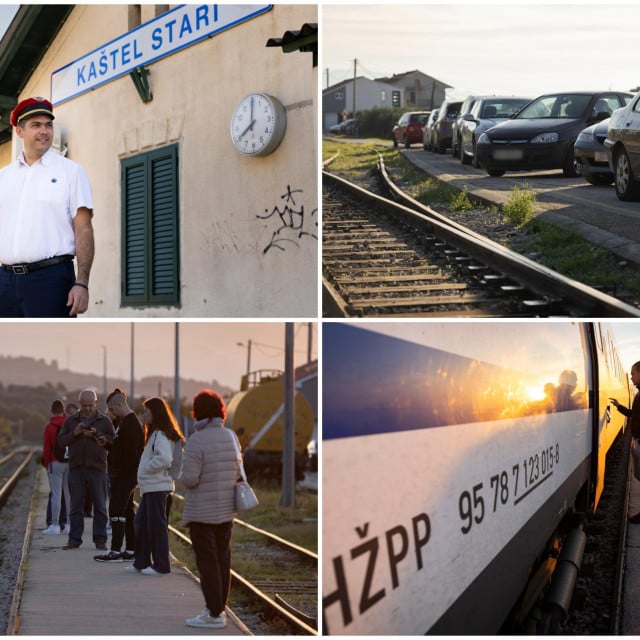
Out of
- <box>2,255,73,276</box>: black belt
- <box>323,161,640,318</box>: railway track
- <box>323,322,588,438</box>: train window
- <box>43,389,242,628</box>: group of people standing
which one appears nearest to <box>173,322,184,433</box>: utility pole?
<box>43,389,242,628</box>: group of people standing

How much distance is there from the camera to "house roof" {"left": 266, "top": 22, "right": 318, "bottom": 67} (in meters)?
5.93

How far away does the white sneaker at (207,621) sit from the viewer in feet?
14.5

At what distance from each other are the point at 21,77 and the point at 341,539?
9.40 meters

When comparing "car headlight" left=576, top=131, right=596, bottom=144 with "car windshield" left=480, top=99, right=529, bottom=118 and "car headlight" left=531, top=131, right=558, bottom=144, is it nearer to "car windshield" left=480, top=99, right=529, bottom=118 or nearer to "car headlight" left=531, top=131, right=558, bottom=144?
"car headlight" left=531, top=131, right=558, bottom=144

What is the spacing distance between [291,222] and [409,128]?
1.16m

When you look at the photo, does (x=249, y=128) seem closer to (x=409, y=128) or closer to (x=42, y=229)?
(x=409, y=128)

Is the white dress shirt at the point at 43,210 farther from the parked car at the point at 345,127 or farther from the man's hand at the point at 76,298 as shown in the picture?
the parked car at the point at 345,127

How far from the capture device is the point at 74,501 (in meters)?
4.92

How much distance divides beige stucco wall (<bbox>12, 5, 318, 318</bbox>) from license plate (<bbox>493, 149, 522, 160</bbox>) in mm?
2851


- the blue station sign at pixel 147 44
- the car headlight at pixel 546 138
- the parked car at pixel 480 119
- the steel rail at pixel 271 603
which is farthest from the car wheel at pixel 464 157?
the steel rail at pixel 271 603

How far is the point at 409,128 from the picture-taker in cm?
691

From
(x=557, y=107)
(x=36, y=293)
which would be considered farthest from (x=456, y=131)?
(x=36, y=293)

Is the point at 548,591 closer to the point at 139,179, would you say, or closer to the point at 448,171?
the point at 448,171

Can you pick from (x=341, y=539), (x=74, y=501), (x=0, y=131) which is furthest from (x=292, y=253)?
(x=0, y=131)
